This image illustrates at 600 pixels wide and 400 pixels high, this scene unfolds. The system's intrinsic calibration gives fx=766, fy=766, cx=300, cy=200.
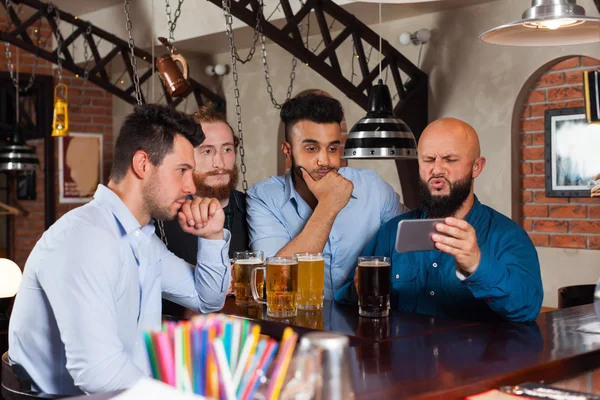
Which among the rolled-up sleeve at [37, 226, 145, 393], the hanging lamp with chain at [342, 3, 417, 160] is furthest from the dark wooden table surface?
the hanging lamp with chain at [342, 3, 417, 160]

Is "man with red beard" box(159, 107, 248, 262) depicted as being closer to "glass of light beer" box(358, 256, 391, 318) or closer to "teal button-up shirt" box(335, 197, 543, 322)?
"teal button-up shirt" box(335, 197, 543, 322)

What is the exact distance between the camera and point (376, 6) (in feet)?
16.5

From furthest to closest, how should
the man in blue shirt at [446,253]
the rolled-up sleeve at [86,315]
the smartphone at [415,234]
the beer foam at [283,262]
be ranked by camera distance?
1. the man in blue shirt at [446,253]
2. the beer foam at [283,262]
3. the smartphone at [415,234]
4. the rolled-up sleeve at [86,315]

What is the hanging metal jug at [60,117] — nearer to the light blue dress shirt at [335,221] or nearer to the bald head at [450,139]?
the light blue dress shirt at [335,221]

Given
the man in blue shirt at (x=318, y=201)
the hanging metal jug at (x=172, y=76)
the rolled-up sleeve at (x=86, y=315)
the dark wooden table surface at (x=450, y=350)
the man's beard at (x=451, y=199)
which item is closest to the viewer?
the dark wooden table surface at (x=450, y=350)

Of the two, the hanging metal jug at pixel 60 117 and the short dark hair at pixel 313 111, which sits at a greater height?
the hanging metal jug at pixel 60 117

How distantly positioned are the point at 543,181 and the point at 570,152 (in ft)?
0.94

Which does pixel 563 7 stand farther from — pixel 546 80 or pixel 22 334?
pixel 546 80

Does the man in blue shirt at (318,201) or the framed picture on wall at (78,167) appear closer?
the man in blue shirt at (318,201)

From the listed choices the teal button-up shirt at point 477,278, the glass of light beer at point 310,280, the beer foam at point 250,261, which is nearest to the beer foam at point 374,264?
the glass of light beer at point 310,280

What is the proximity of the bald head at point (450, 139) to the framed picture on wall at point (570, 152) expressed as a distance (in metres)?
2.46

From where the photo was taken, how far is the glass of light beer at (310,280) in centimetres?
228

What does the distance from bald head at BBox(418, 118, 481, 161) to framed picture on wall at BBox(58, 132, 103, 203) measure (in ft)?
19.4

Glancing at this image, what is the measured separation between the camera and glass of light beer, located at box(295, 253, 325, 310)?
2.28m
